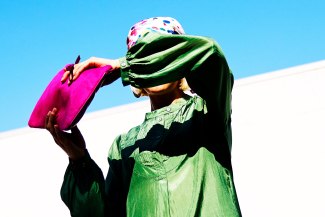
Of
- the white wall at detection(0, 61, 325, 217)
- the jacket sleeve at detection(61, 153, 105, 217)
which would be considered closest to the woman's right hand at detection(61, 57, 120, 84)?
the jacket sleeve at detection(61, 153, 105, 217)

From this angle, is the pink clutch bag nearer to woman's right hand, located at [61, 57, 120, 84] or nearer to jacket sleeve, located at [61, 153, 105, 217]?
woman's right hand, located at [61, 57, 120, 84]

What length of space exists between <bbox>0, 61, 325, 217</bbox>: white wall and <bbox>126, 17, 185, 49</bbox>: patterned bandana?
4619 millimetres

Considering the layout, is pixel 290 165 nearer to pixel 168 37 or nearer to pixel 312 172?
pixel 312 172

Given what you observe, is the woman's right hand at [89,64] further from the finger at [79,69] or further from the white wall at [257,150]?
the white wall at [257,150]

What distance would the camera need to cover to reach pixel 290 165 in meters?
6.64

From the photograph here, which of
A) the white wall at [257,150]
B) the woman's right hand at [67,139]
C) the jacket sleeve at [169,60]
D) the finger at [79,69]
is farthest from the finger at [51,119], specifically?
the white wall at [257,150]

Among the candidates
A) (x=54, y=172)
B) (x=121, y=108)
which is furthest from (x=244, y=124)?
(x=54, y=172)

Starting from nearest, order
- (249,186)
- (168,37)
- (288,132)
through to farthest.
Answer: (168,37)
(249,186)
(288,132)

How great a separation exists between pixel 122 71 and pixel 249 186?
200 inches

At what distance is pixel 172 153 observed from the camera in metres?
1.72

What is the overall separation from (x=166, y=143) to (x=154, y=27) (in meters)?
0.32

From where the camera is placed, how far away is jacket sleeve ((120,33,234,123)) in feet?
5.00

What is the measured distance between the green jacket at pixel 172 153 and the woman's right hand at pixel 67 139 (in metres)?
0.03

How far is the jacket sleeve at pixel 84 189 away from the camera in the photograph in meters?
1.75
